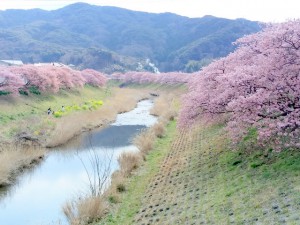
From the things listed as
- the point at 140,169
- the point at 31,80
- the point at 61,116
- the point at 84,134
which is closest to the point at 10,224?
the point at 140,169

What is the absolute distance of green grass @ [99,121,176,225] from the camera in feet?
53.8

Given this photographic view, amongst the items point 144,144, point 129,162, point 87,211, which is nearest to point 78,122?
point 144,144

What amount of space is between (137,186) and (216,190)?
19.4 feet

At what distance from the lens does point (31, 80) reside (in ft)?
202

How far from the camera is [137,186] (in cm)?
2066

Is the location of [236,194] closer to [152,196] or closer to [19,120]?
[152,196]

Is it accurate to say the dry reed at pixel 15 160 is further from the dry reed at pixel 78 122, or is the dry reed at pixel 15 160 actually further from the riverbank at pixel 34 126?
the dry reed at pixel 78 122

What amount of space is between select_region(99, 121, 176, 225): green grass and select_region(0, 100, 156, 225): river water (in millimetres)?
2056

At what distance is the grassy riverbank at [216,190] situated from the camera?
12346 millimetres

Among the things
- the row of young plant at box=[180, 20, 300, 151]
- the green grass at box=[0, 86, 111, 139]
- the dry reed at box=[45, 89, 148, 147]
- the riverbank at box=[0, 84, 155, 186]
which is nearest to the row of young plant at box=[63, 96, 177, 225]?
the row of young plant at box=[180, 20, 300, 151]

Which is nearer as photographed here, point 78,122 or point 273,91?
point 273,91

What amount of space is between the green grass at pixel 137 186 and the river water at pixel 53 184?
2.06 meters

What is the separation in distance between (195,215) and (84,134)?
28.6 metres

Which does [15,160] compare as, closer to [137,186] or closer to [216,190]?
[137,186]
